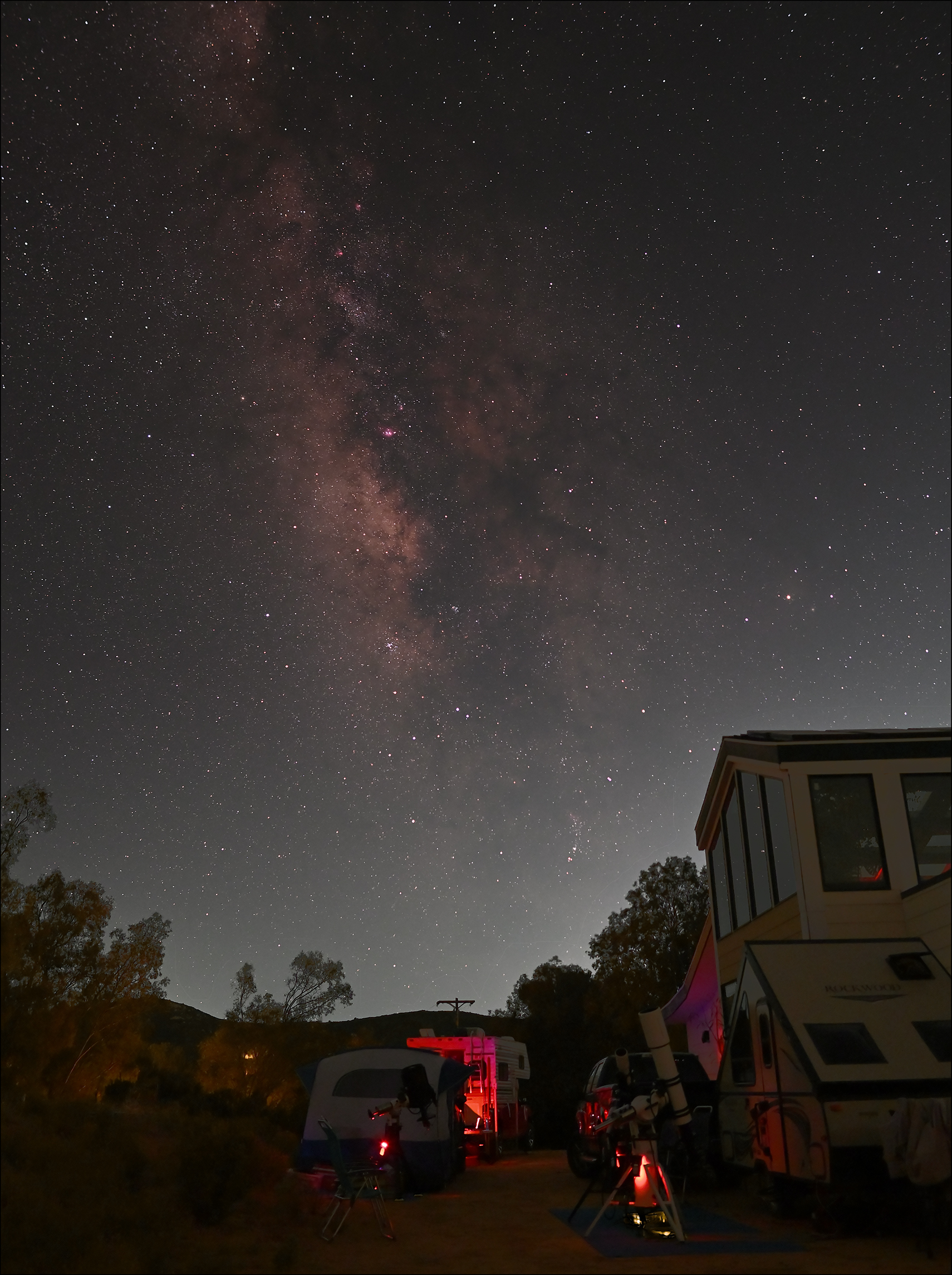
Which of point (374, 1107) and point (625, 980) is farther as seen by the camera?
point (625, 980)

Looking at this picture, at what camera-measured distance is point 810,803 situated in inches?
524

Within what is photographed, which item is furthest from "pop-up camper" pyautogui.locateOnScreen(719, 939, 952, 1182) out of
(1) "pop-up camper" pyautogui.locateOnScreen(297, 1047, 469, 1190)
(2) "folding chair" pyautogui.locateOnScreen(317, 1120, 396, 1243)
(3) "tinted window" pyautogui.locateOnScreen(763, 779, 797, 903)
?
(1) "pop-up camper" pyautogui.locateOnScreen(297, 1047, 469, 1190)

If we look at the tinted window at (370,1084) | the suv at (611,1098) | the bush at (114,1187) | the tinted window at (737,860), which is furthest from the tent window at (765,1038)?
the tinted window at (370,1084)

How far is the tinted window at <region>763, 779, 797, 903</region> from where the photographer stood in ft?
44.6

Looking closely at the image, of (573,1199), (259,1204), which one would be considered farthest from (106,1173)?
(573,1199)

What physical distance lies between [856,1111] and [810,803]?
5.46 metres

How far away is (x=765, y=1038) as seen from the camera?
9828mm

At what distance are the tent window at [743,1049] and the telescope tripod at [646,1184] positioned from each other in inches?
53.3

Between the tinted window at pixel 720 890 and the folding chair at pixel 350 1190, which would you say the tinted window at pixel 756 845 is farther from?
the folding chair at pixel 350 1190

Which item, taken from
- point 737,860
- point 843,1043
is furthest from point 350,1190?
point 737,860

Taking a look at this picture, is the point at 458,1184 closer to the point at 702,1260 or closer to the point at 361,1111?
the point at 361,1111

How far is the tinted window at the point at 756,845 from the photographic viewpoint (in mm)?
14953

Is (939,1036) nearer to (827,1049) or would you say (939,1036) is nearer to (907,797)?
(827,1049)

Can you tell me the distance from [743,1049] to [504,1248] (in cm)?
344
